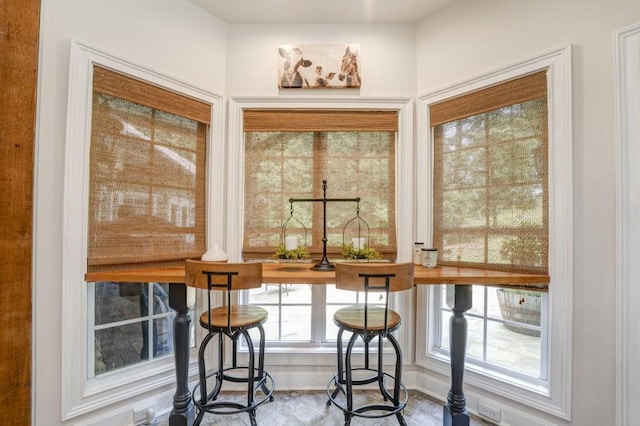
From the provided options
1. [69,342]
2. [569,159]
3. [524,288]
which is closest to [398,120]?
[569,159]

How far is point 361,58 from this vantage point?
2123mm

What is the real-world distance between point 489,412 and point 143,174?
270 cm

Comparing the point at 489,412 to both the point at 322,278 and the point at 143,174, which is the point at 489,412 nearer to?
the point at 322,278

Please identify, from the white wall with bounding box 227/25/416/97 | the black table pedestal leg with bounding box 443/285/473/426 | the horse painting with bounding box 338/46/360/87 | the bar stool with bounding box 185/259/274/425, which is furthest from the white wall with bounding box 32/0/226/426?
the black table pedestal leg with bounding box 443/285/473/426

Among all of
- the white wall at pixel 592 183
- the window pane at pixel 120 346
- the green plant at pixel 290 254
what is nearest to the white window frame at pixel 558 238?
the white wall at pixel 592 183

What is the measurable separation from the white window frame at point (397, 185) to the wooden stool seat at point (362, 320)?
0.50m

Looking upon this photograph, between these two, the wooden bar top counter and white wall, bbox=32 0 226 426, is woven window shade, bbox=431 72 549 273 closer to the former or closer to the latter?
the wooden bar top counter

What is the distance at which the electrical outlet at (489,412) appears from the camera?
5.62ft

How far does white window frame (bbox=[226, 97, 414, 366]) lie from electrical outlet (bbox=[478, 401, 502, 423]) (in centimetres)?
49

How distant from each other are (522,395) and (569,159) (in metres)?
1.40

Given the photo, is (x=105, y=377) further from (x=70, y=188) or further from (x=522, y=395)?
(x=522, y=395)

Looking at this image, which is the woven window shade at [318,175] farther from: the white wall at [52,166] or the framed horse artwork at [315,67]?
the white wall at [52,166]

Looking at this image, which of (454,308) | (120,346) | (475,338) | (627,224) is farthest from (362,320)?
(120,346)

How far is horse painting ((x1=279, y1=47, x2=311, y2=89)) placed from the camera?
2102mm
